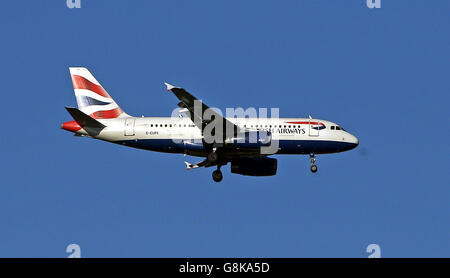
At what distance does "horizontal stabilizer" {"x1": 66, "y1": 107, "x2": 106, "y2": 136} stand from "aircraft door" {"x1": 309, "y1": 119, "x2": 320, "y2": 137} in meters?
14.2

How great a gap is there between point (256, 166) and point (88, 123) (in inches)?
479

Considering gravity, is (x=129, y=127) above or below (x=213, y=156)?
above

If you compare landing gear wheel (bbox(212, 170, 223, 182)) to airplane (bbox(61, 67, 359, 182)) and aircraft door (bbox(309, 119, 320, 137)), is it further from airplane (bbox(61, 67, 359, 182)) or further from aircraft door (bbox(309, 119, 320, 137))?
aircraft door (bbox(309, 119, 320, 137))

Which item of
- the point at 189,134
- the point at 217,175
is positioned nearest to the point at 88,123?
the point at 189,134

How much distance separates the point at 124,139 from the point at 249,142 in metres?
8.95

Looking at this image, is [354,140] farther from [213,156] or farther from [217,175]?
[213,156]

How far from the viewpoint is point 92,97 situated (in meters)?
63.4

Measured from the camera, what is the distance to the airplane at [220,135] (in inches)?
2306

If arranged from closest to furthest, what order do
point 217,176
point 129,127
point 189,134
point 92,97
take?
point 189,134
point 129,127
point 217,176
point 92,97
